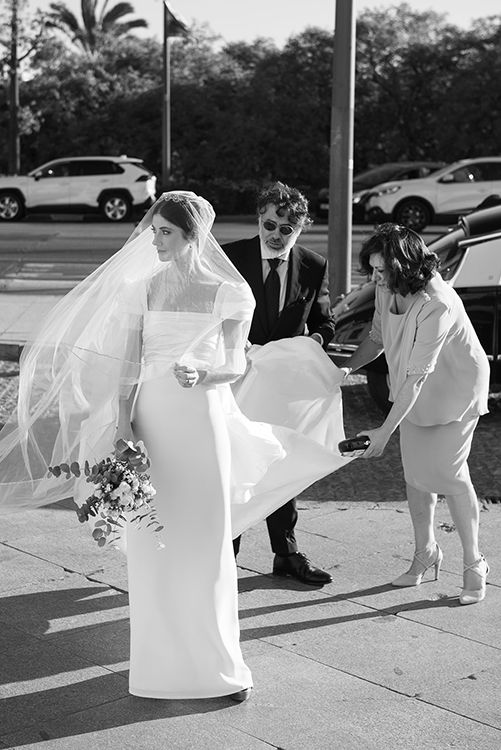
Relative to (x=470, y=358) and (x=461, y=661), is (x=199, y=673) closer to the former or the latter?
(x=461, y=661)

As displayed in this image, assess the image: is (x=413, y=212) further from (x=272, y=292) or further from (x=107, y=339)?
(x=107, y=339)

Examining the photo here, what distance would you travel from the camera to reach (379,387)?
376 inches

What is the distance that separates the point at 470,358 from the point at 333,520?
1811mm

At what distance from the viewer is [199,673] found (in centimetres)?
452

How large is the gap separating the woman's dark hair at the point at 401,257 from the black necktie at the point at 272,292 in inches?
21.4

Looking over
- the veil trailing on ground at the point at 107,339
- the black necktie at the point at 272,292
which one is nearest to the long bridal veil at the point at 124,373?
the veil trailing on ground at the point at 107,339

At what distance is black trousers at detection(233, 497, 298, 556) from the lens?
19.5ft

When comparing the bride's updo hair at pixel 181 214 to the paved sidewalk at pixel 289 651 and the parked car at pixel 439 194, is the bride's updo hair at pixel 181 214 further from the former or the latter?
the parked car at pixel 439 194

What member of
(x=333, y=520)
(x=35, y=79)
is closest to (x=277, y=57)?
(x=35, y=79)

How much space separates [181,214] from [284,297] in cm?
138

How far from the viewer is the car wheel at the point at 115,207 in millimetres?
29875

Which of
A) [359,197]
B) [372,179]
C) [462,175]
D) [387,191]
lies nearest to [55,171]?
[359,197]

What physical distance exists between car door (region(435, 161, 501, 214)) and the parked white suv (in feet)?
24.1

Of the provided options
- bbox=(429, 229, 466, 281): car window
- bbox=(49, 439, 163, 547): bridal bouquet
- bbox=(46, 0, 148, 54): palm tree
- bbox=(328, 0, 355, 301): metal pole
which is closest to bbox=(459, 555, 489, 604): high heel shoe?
bbox=(49, 439, 163, 547): bridal bouquet
